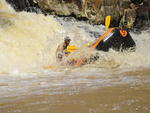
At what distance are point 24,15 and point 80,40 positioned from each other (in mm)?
2047

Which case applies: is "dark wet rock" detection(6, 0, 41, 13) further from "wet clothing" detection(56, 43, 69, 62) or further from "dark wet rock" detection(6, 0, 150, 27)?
"wet clothing" detection(56, 43, 69, 62)

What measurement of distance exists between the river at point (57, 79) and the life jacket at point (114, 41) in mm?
152

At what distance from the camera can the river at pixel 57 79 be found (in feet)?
8.82

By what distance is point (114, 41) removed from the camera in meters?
6.24

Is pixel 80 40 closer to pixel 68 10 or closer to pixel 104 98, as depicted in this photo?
pixel 68 10

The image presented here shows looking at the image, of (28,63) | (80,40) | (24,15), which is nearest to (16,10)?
(24,15)

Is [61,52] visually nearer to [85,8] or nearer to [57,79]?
[57,79]

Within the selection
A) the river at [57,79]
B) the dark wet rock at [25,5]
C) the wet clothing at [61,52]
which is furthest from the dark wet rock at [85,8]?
the wet clothing at [61,52]

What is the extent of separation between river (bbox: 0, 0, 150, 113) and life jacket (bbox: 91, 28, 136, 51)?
152 mm

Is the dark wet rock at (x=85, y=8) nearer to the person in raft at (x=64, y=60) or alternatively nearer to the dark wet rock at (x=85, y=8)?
Result: the dark wet rock at (x=85, y=8)

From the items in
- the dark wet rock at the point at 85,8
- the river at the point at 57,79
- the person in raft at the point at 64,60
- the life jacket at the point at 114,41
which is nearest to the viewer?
the river at the point at 57,79

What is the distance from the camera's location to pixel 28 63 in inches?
249

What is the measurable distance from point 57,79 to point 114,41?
7.68 feet

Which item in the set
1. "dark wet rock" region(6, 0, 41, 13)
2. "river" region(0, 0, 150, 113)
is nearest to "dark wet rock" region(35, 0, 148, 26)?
"dark wet rock" region(6, 0, 41, 13)
